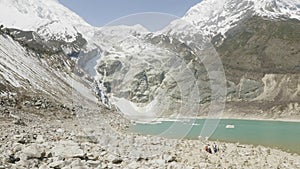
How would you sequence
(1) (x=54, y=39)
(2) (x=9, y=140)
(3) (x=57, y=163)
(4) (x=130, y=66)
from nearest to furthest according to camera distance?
(3) (x=57, y=163) < (4) (x=130, y=66) < (2) (x=9, y=140) < (1) (x=54, y=39)

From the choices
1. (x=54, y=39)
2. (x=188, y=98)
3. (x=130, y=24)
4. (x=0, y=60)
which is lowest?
(x=188, y=98)

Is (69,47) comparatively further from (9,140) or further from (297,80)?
(9,140)

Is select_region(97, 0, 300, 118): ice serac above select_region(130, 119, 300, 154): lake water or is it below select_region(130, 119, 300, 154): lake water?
above

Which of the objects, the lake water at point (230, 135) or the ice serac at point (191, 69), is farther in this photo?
the lake water at point (230, 135)

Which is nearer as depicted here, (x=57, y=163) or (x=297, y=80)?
(x=57, y=163)

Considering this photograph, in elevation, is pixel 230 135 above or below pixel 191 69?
below

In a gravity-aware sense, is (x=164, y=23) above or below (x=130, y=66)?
above

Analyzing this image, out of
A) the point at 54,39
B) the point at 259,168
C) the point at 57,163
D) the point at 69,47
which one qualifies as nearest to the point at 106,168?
the point at 57,163

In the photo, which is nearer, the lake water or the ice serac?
the ice serac

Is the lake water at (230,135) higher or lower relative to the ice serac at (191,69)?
lower

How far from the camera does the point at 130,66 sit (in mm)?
20250

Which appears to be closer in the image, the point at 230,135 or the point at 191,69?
the point at 191,69

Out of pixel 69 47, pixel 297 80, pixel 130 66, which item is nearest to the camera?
pixel 130 66

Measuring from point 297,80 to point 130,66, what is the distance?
15015 centimetres
